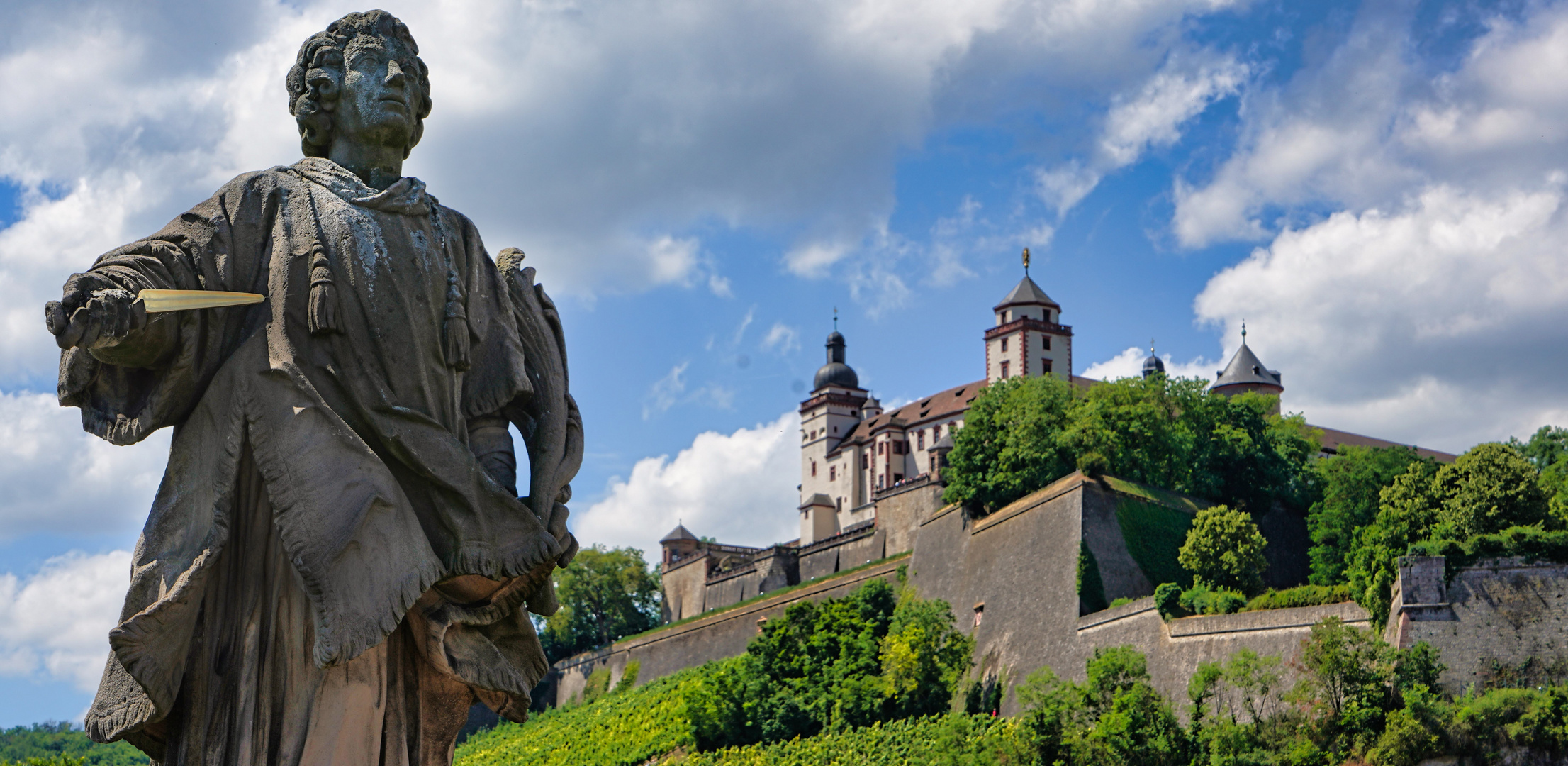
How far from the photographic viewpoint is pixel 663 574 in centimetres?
8450

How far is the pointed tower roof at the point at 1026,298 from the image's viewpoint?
94.9 metres

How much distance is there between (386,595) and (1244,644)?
37.5m

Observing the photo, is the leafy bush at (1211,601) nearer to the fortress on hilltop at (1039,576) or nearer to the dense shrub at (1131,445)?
the fortress on hilltop at (1039,576)

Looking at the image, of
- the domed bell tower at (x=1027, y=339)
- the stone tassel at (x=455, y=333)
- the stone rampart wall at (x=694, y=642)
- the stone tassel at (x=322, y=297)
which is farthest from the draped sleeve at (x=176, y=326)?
the domed bell tower at (x=1027, y=339)

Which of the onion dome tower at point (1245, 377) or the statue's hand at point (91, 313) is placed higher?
the onion dome tower at point (1245, 377)

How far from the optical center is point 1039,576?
49062 millimetres

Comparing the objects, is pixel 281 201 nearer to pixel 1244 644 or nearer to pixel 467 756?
pixel 1244 644

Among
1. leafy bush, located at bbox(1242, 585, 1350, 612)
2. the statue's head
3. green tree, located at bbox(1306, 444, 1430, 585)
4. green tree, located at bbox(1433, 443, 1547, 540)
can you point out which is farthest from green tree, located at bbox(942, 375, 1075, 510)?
the statue's head

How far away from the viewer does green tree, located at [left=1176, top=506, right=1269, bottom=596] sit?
4738 centimetres

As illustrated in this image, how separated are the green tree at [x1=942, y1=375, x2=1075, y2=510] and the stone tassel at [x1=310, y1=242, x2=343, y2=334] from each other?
50081mm

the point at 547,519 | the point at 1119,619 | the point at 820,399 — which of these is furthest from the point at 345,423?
the point at 820,399

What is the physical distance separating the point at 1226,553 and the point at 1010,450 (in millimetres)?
10109

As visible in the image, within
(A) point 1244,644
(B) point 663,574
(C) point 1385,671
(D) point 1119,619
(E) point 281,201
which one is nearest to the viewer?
(E) point 281,201

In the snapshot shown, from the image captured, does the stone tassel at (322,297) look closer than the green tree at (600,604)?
Yes
